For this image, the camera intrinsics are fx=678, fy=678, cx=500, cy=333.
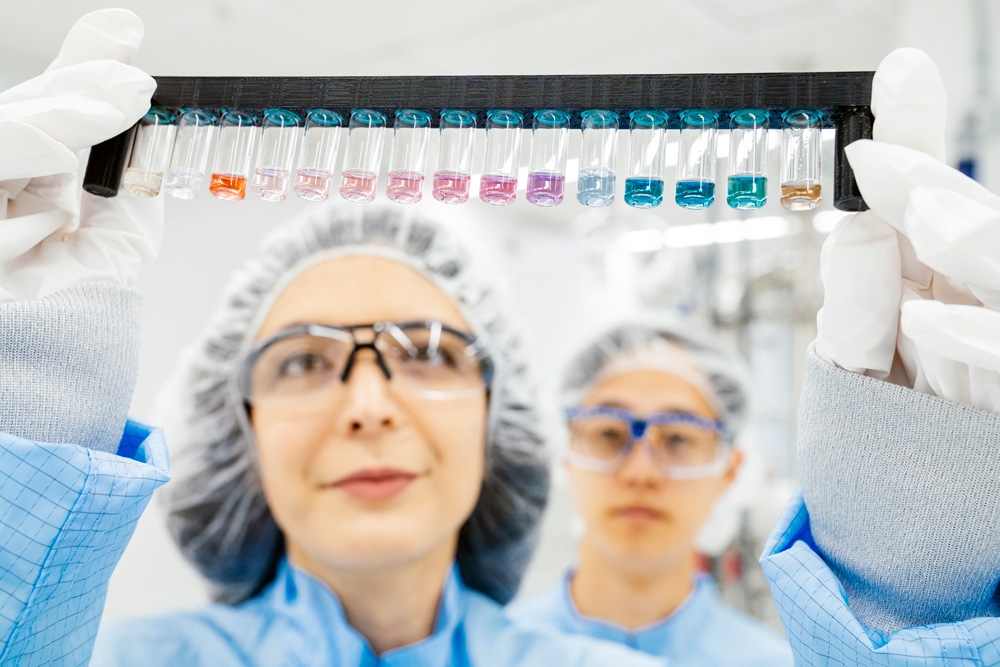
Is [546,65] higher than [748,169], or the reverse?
[546,65]

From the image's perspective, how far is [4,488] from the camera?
652mm

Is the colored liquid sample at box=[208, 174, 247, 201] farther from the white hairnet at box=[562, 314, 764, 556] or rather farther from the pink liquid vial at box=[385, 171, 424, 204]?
the white hairnet at box=[562, 314, 764, 556]

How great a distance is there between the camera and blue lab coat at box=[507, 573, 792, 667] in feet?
6.21

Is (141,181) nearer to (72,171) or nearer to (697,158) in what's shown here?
(72,171)

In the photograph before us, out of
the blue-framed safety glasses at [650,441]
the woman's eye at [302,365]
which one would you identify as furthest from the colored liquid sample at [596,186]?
the blue-framed safety glasses at [650,441]

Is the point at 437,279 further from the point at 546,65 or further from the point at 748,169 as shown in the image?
the point at 546,65

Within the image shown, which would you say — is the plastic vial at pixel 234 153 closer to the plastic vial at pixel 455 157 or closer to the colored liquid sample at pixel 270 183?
the colored liquid sample at pixel 270 183

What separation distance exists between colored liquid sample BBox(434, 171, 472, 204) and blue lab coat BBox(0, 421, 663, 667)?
0.44 meters

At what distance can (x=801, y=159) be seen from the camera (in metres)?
0.68

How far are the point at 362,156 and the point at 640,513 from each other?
4.65 ft

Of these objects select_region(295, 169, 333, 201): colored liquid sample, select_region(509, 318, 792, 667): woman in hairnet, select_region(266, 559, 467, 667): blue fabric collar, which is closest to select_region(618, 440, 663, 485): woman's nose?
select_region(509, 318, 792, 667): woman in hairnet

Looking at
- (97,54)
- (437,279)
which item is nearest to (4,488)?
(97,54)

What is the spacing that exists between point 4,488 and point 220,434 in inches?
27.8

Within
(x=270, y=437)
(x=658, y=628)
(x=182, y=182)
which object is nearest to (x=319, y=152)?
(x=182, y=182)
